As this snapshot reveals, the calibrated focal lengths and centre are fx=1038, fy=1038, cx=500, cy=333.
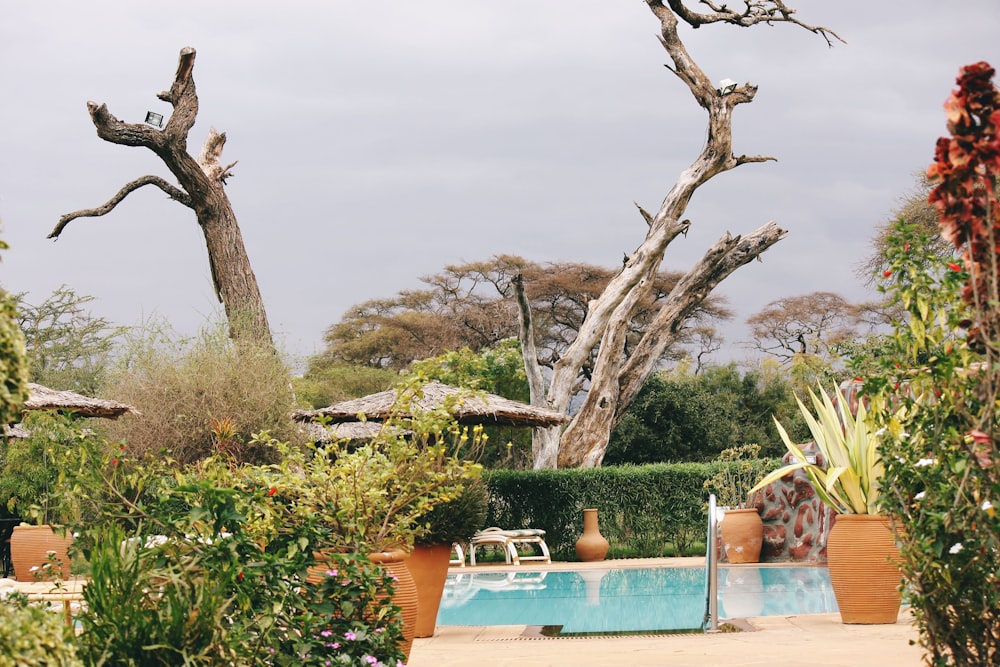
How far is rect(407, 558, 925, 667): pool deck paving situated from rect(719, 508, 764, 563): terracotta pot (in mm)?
5251

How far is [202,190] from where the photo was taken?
17.8m

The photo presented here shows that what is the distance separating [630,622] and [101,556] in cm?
520

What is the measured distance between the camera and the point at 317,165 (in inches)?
1043

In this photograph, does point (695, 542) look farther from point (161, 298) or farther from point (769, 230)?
point (161, 298)

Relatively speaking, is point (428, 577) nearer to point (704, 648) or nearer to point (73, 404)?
point (704, 648)

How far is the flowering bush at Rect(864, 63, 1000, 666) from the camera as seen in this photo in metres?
2.61

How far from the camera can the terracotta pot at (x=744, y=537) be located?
39.5 ft

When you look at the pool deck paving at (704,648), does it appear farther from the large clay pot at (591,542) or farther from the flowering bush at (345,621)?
the large clay pot at (591,542)

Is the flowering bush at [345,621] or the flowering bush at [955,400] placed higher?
the flowering bush at [955,400]

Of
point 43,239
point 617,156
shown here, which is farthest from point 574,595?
point 617,156

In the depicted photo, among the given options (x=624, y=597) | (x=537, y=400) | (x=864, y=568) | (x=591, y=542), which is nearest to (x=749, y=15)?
(x=537, y=400)

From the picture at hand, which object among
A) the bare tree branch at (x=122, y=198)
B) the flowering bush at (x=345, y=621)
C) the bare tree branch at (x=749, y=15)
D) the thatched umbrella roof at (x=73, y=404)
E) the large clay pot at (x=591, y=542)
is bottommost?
the large clay pot at (x=591, y=542)

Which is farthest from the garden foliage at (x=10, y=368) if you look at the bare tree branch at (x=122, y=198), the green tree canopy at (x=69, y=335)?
the green tree canopy at (x=69, y=335)

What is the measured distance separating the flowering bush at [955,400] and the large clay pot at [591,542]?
1048cm
